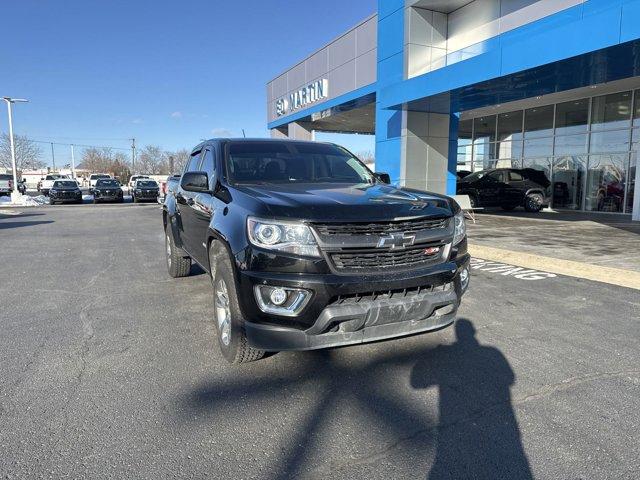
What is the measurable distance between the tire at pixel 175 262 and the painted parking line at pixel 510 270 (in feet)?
15.0

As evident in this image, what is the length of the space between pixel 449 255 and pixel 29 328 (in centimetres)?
404

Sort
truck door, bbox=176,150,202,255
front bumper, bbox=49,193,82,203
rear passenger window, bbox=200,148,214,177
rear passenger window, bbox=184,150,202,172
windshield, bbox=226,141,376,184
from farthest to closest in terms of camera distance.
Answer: front bumper, bbox=49,193,82,203, rear passenger window, bbox=184,150,202,172, truck door, bbox=176,150,202,255, rear passenger window, bbox=200,148,214,177, windshield, bbox=226,141,376,184

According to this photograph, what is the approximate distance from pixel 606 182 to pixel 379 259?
60.1 feet

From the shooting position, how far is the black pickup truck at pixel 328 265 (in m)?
2.98

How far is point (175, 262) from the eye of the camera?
21.2ft

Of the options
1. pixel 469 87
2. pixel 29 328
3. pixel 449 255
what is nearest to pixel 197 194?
pixel 29 328

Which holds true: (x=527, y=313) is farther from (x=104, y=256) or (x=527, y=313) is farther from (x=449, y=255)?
(x=104, y=256)

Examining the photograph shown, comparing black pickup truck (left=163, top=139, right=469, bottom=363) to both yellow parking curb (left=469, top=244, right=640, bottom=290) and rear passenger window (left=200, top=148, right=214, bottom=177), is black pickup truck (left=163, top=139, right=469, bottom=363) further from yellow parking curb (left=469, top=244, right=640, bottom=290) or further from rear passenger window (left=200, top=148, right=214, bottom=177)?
yellow parking curb (left=469, top=244, right=640, bottom=290)

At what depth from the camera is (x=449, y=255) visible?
11.5 ft

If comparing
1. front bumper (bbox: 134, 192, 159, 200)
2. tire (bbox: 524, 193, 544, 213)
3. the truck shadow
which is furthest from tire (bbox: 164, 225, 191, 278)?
front bumper (bbox: 134, 192, 159, 200)

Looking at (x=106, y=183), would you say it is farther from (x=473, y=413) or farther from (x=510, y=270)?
(x=473, y=413)

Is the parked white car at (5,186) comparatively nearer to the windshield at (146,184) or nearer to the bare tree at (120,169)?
the windshield at (146,184)

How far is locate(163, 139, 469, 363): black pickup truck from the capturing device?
298cm

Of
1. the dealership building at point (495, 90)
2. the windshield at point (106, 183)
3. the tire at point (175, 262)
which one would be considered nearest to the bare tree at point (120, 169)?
the windshield at point (106, 183)
